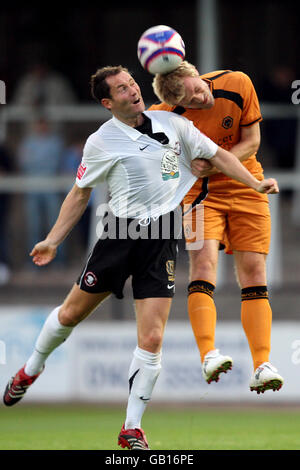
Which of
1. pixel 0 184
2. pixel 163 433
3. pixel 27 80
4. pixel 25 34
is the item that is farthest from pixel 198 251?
pixel 25 34

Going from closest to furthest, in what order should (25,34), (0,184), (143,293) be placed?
(143,293) → (0,184) → (25,34)

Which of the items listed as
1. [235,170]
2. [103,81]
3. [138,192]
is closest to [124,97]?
[103,81]

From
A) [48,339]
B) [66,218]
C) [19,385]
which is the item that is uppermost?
[66,218]

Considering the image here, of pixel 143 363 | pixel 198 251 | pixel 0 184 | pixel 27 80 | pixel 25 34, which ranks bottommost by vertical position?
pixel 143 363

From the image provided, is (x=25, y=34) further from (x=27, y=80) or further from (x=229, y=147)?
(x=229, y=147)

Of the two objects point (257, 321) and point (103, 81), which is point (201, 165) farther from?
point (257, 321)

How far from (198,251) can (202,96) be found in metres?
1.12

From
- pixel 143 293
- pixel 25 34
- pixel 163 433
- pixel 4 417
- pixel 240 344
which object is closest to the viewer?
pixel 143 293

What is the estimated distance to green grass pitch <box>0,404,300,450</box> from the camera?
8.13m

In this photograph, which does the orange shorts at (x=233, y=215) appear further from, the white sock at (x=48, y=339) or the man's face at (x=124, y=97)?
the white sock at (x=48, y=339)

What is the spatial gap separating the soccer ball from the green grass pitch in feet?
9.68

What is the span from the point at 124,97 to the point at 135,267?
120 cm

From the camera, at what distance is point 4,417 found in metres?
11.7

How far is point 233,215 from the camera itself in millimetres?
7305
